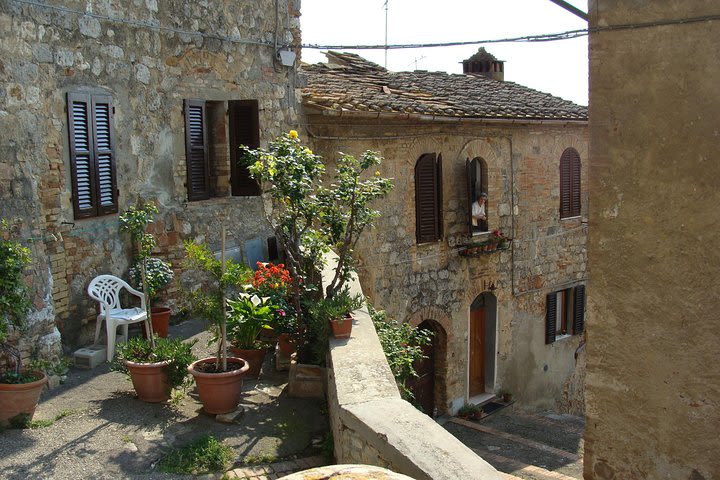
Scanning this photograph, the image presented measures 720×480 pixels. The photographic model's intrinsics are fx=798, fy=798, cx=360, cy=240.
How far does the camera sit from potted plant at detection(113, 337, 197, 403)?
6434 millimetres

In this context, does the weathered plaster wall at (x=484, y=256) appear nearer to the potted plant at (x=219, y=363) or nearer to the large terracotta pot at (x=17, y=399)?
the potted plant at (x=219, y=363)

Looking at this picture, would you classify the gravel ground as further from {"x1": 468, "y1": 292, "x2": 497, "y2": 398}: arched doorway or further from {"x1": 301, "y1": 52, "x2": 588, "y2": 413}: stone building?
{"x1": 468, "y1": 292, "x2": 497, "y2": 398}: arched doorway

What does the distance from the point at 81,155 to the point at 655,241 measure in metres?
5.80

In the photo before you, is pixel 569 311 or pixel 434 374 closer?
pixel 434 374

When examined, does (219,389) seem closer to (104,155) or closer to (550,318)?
(104,155)

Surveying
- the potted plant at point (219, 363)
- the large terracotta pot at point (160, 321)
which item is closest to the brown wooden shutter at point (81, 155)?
the large terracotta pot at point (160, 321)

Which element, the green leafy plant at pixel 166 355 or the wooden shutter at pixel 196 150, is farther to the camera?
the wooden shutter at pixel 196 150

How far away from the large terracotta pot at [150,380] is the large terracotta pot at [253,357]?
0.90m

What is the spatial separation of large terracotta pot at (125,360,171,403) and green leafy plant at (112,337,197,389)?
5cm

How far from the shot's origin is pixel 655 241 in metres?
4.59

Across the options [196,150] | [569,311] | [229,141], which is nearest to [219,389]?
[196,150]

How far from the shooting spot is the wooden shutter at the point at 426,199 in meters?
12.6

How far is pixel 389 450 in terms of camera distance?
4.45 metres

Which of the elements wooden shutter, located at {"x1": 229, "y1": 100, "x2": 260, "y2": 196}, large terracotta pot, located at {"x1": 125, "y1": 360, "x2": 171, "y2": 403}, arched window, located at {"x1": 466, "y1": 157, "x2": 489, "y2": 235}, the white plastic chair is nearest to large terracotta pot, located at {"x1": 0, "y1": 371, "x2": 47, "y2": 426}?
large terracotta pot, located at {"x1": 125, "y1": 360, "x2": 171, "y2": 403}
